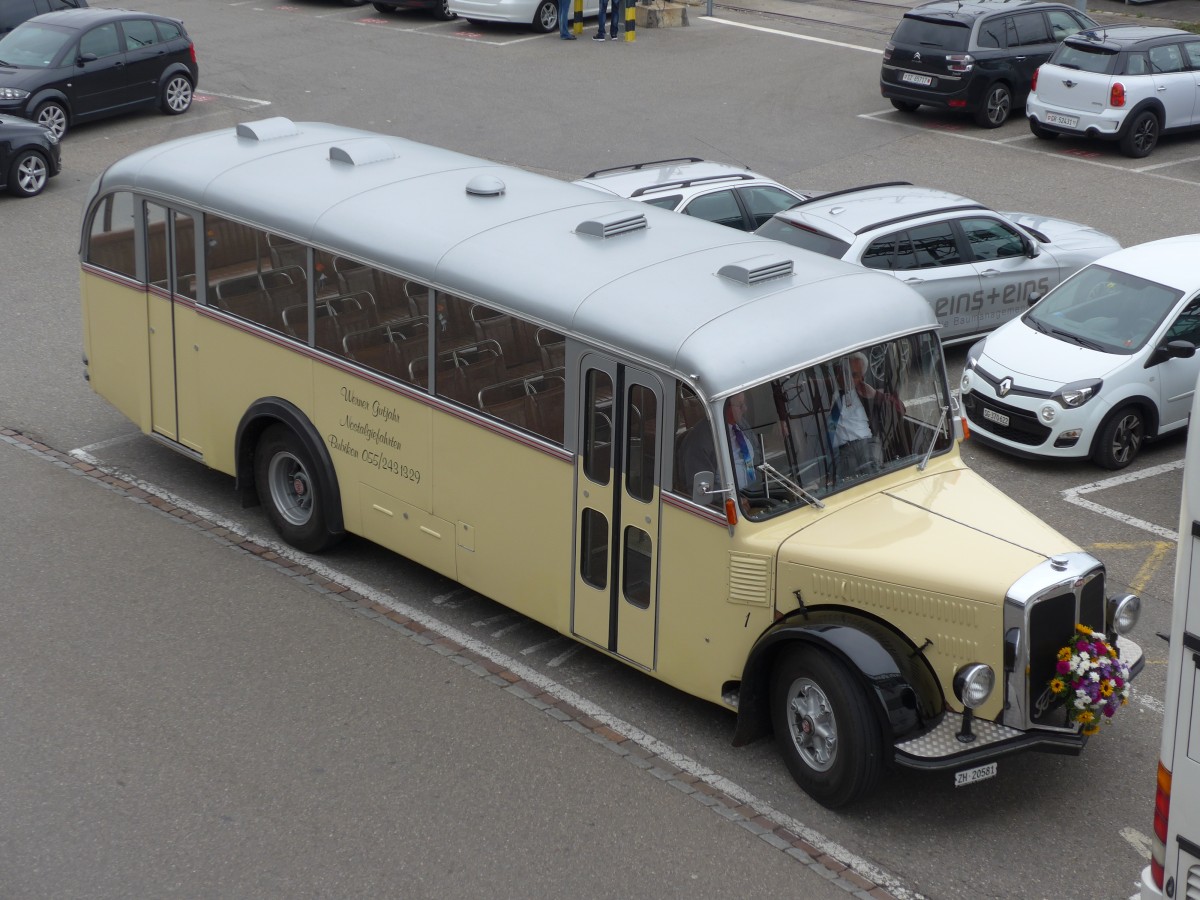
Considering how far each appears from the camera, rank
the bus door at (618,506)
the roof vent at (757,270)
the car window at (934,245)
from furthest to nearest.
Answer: the car window at (934,245), the roof vent at (757,270), the bus door at (618,506)

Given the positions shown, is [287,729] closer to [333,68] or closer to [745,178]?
[745,178]

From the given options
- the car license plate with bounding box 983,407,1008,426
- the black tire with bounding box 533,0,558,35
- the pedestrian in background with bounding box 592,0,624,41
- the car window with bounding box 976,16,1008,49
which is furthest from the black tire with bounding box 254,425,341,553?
the black tire with bounding box 533,0,558,35

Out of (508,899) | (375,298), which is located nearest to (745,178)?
(375,298)

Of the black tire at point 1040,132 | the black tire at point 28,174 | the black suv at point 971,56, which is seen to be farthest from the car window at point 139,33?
the black tire at point 1040,132

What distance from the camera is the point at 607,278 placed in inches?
300

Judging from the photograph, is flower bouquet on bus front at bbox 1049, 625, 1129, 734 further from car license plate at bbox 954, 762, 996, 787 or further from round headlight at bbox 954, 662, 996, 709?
car license plate at bbox 954, 762, 996, 787

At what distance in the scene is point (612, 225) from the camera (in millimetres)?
8141

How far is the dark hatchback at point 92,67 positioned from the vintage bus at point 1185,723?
18.1 m

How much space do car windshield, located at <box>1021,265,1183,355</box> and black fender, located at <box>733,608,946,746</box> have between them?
5590mm

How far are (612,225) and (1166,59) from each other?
15.1 meters

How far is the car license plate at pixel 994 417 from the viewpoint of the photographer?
1136cm

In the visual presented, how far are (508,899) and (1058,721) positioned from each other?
8.92 feet

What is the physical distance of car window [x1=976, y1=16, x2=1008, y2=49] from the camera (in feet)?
69.5

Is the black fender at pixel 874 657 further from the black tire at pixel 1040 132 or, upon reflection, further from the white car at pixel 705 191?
the black tire at pixel 1040 132
